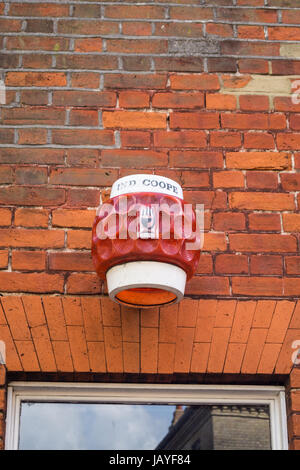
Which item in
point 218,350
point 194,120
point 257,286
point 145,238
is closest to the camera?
point 145,238

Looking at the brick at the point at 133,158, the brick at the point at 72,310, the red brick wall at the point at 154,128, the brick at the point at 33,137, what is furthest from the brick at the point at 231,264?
the brick at the point at 33,137

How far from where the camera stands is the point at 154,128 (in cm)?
307

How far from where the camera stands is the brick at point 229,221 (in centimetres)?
296

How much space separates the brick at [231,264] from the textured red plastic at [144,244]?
0.43 metres

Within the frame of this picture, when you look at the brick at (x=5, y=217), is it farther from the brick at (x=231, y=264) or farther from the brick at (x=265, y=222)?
the brick at (x=265, y=222)

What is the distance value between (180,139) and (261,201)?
433mm

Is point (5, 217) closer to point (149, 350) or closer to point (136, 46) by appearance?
point (149, 350)

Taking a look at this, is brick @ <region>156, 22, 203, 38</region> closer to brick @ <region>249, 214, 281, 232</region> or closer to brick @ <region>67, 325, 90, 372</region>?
brick @ <region>249, 214, 281, 232</region>

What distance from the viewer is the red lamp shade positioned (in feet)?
7.68

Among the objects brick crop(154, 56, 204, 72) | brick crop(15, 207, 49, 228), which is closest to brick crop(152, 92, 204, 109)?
brick crop(154, 56, 204, 72)

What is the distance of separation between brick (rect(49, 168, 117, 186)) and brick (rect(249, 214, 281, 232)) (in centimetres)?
60

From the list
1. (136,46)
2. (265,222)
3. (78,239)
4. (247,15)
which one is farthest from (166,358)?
(247,15)

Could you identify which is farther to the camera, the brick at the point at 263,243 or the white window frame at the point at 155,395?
the brick at the point at 263,243
